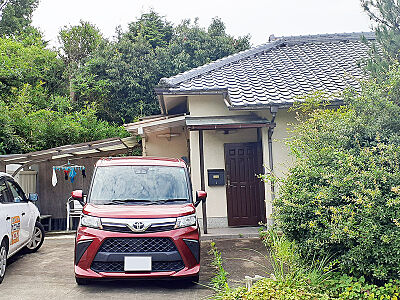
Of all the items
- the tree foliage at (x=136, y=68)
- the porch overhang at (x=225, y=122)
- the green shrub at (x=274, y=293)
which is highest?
the tree foliage at (x=136, y=68)

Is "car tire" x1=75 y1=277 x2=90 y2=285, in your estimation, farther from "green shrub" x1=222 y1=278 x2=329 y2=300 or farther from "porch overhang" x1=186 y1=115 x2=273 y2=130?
"porch overhang" x1=186 y1=115 x2=273 y2=130

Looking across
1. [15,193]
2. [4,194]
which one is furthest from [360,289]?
[15,193]

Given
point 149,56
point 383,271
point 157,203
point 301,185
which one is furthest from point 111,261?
point 149,56

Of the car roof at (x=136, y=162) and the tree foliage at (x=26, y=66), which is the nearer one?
the car roof at (x=136, y=162)

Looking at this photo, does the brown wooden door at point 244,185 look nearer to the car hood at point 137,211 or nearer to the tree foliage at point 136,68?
the car hood at point 137,211

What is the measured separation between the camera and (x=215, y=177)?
9.57 m

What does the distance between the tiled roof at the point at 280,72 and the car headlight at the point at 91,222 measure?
4.52 metres

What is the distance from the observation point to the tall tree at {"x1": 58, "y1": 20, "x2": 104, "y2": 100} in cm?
2239

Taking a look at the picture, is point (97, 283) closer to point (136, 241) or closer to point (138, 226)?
point (136, 241)

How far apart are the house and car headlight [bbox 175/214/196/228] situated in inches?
132

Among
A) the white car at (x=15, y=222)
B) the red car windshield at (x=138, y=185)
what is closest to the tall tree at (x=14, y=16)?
the white car at (x=15, y=222)

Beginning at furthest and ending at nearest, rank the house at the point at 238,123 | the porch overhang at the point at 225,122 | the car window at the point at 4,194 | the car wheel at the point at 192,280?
the house at the point at 238,123, the porch overhang at the point at 225,122, the car window at the point at 4,194, the car wheel at the point at 192,280

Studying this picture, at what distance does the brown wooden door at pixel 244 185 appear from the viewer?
31.7 ft

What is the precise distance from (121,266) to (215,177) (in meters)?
4.94
